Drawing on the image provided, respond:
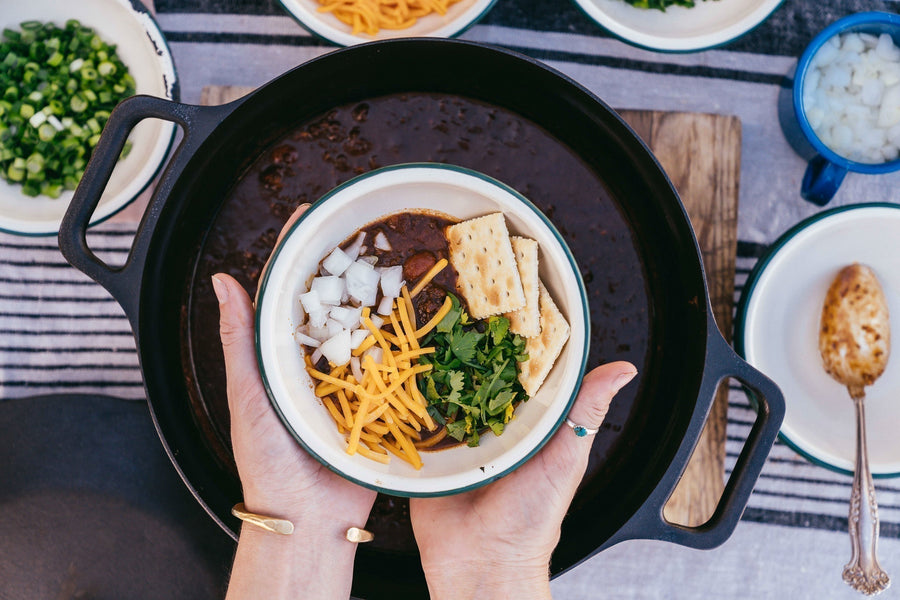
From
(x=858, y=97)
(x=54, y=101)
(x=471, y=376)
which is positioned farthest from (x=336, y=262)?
(x=858, y=97)

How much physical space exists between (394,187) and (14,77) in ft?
3.17

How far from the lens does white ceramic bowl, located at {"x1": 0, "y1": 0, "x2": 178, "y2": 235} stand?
134 centimetres

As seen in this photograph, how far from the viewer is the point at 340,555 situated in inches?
45.7

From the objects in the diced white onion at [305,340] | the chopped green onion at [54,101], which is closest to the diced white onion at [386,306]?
the diced white onion at [305,340]

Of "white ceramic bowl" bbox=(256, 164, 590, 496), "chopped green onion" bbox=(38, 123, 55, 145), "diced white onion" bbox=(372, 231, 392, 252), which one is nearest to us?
"white ceramic bowl" bbox=(256, 164, 590, 496)

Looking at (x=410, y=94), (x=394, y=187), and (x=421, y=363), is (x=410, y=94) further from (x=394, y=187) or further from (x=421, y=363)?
(x=421, y=363)

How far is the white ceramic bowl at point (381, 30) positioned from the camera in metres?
1.27

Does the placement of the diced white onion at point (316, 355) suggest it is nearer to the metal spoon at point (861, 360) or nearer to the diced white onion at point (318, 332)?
the diced white onion at point (318, 332)

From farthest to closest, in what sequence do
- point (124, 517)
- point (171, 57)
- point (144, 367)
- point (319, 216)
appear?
point (124, 517) < point (171, 57) < point (144, 367) < point (319, 216)

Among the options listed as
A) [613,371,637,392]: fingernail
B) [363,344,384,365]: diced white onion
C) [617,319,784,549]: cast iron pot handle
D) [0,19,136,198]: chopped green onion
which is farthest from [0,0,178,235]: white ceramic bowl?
[617,319,784,549]: cast iron pot handle

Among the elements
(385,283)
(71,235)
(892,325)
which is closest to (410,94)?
(385,283)

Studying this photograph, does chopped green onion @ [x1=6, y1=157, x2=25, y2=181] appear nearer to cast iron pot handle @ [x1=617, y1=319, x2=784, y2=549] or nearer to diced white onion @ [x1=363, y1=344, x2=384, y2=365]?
diced white onion @ [x1=363, y1=344, x2=384, y2=365]

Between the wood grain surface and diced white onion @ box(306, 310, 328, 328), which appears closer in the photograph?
diced white onion @ box(306, 310, 328, 328)

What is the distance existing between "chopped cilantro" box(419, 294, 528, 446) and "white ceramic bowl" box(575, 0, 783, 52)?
64 centimetres
